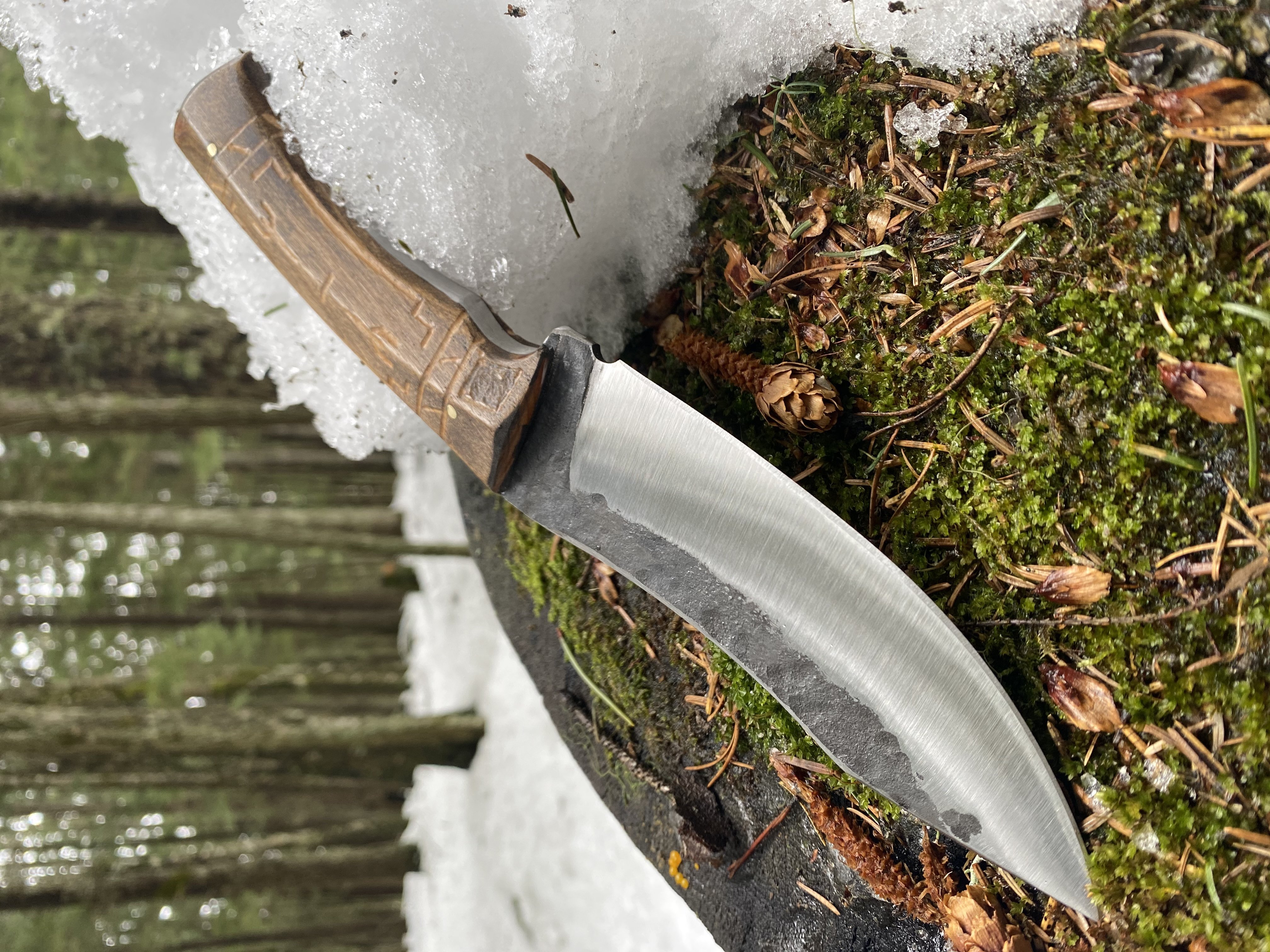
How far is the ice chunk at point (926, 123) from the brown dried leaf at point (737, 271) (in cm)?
33

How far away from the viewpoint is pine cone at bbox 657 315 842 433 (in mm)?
1224

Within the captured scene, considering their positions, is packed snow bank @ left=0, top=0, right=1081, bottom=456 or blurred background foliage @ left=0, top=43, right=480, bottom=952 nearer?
packed snow bank @ left=0, top=0, right=1081, bottom=456

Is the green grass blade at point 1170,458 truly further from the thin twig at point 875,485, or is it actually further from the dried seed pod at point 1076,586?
the thin twig at point 875,485

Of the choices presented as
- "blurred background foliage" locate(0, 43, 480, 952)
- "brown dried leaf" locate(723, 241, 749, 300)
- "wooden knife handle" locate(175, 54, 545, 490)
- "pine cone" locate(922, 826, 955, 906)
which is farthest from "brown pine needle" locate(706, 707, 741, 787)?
"blurred background foliage" locate(0, 43, 480, 952)

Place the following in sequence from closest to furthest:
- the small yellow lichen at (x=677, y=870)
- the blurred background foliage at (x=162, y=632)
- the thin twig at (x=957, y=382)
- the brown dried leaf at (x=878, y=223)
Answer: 1. the thin twig at (x=957, y=382)
2. the brown dried leaf at (x=878, y=223)
3. the small yellow lichen at (x=677, y=870)
4. the blurred background foliage at (x=162, y=632)

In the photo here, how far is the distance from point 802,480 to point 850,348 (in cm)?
24

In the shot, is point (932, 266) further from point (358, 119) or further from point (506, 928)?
point (506, 928)

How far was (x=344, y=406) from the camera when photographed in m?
1.84

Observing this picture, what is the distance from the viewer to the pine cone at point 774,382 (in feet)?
4.01

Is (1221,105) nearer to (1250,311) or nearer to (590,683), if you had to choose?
(1250,311)

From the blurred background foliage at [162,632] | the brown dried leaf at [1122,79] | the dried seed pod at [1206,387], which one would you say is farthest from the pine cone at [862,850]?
the blurred background foliage at [162,632]

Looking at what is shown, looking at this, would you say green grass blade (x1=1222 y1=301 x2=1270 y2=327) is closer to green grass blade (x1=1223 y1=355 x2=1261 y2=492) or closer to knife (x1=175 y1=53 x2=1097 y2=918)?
green grass blade (x1=1223 y1=355 x2=1261 y2=492)

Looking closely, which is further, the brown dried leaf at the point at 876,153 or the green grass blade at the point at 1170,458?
the brown dried leaf at the point at 876,153

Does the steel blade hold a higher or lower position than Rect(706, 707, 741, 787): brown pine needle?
higher
